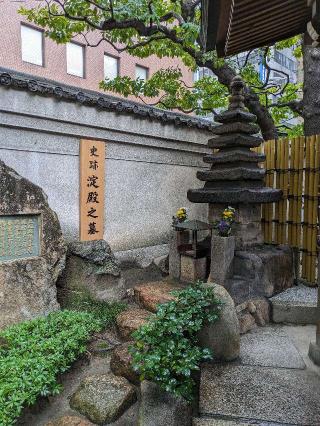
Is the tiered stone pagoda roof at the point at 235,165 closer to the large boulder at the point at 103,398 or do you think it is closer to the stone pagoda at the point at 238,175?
the stone pagoda at the point at 238,175

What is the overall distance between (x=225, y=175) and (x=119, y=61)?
15.2 m

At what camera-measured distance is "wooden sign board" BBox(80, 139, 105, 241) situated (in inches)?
268

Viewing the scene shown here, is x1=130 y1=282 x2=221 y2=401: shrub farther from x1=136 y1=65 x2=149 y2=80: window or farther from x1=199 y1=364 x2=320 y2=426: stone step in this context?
x1=136 y1=65 x2=149 y2=80: window

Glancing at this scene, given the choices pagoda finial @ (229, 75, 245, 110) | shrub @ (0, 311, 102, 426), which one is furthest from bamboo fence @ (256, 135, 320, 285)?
shrub @ (0, 311, 102, 426)

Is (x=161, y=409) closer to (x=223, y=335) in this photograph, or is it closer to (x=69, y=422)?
(x=69, y=422)

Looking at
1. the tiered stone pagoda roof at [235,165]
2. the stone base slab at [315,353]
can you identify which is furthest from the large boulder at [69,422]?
the tiered stone pagoda roof at [235,165]

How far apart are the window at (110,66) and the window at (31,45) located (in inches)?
146

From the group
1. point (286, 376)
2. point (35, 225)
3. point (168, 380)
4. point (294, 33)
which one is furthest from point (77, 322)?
point (294, 33)

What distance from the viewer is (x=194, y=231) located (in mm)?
5797

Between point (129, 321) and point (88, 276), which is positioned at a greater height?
point (88, 276)

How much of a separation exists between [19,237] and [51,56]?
543 inches

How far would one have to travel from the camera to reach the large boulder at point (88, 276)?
18.8 feet

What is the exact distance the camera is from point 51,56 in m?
15.8

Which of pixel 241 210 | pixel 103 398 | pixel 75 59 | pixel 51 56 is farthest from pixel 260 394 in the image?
→ pixel 75 59
